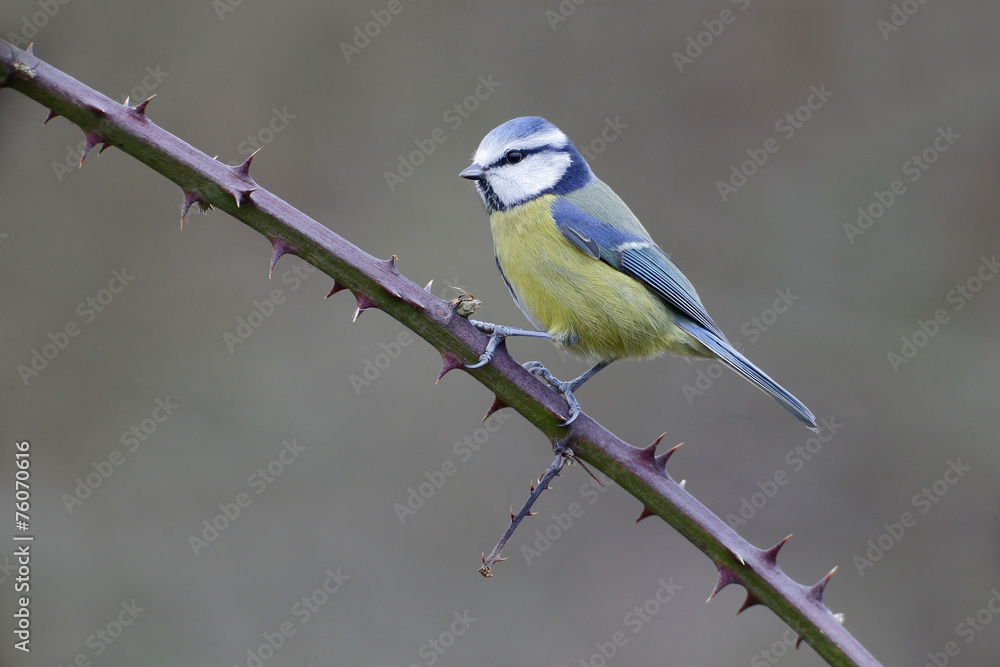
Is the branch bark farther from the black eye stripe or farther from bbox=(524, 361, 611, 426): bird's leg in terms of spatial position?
the black eye stripe

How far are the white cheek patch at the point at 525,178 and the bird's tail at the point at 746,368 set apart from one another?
812mm

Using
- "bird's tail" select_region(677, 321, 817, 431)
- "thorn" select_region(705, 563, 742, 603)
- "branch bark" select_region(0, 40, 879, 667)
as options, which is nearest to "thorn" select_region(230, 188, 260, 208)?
"branch bark" select_region(0, 40, 879, 667)

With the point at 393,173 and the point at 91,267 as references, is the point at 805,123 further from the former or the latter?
the point at 91,267

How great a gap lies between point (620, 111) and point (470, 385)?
2.45 m

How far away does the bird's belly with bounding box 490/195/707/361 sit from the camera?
9.70 ft

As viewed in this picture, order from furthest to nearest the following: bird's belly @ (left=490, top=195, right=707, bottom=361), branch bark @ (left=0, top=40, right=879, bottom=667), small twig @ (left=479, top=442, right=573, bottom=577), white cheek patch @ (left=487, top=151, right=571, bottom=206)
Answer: white cheek patch @ (left=487, top=151, right=571, bottom=206) < bird's belly @ (left=490, top=195, right=707, bottom=361) < small twig @ (left=479, top=442, right=573, bottom=577) < branch bark @ (left=0, top=40, right=879, bottom=667)

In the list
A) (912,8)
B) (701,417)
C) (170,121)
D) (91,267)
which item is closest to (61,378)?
(91,267)

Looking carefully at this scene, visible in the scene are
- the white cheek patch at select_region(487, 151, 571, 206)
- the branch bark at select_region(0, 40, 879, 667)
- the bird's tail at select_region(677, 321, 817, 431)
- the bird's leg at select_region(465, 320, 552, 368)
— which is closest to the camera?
the branch bark at select_region(0, 40, 879, 667)

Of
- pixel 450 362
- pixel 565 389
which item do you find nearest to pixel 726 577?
pixel 565 389

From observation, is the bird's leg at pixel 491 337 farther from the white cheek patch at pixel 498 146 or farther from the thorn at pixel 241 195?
the white cheek patch at pixel 498 146

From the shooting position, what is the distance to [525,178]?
325 cm

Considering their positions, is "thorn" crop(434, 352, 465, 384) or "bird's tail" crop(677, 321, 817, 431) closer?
"thorn" crop(434, 352, 465, 384)

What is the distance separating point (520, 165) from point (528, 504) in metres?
1.79

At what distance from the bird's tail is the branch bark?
0.99 m
